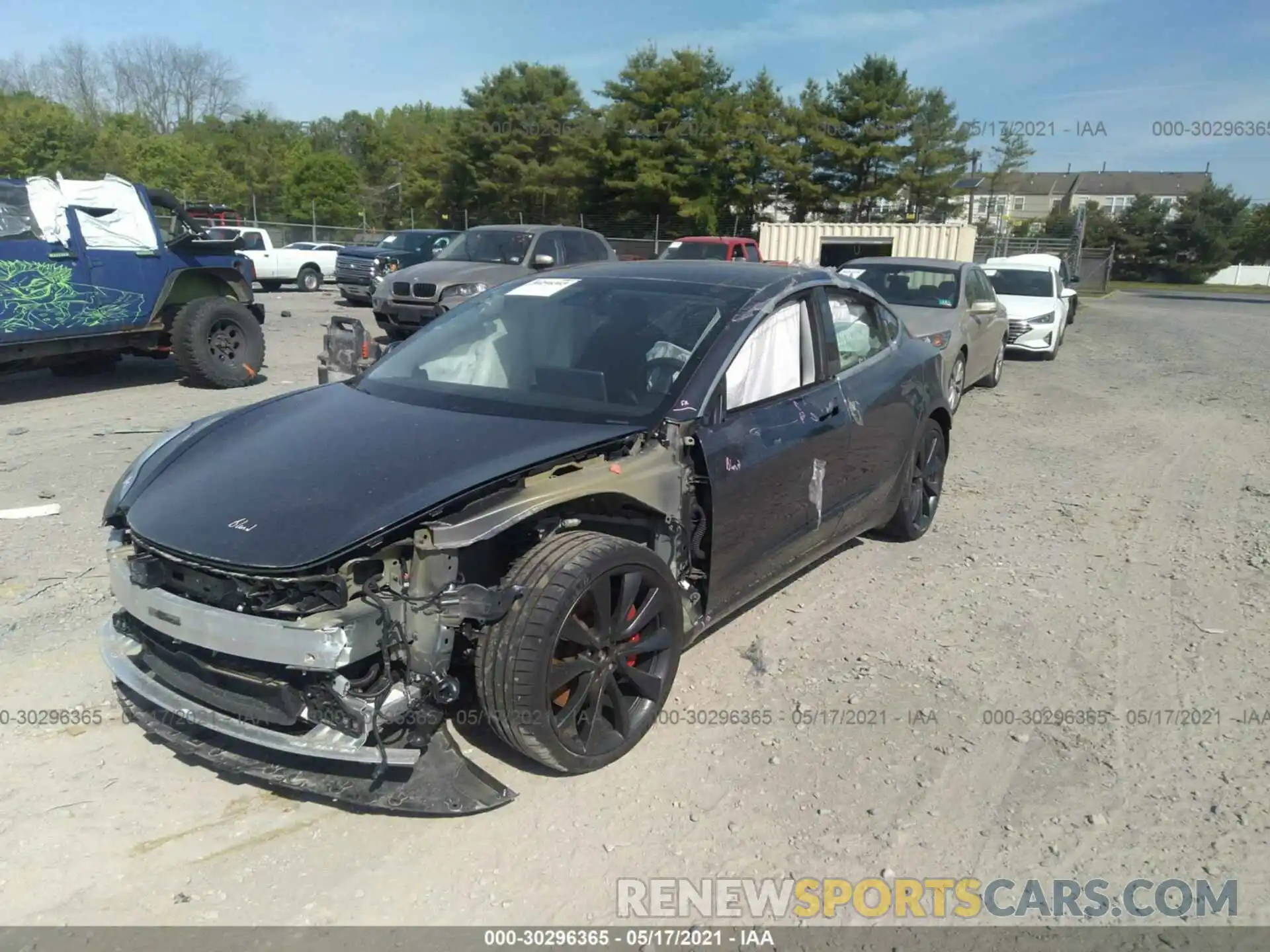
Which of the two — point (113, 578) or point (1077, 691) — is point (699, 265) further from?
point (113, 578)

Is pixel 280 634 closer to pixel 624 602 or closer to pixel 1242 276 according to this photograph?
pixel 624 602

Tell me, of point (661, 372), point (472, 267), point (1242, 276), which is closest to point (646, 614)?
point (661, 372)

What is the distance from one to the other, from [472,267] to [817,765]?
11.6m

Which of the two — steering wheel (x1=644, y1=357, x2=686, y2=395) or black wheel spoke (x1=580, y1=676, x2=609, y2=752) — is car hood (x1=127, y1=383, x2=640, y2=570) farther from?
black wheel spoke (x1=580, y1=676, x2=609, y2=752)

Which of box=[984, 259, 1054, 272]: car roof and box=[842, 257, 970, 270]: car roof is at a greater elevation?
box=[842, 257, 970, 270]: car roof

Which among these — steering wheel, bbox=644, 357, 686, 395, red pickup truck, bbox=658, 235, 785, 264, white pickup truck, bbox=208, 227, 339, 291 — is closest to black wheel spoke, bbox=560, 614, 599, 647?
steering wheel, bbox=644, 357, 686, 395

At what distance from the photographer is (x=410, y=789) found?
9.40 ft

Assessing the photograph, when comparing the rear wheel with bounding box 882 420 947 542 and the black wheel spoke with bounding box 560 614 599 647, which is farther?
the rear wheel with bounding box 882 420 947 542

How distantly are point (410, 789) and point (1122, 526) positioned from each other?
5342mm

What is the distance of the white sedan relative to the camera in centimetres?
1477

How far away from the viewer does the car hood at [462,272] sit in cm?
1338

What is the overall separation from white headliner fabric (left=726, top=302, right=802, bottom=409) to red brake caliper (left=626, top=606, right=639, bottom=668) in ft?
3.26

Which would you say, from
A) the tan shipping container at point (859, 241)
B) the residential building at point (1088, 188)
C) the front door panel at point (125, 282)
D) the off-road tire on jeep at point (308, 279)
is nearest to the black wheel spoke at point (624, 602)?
the front door panel at point (125, 282)

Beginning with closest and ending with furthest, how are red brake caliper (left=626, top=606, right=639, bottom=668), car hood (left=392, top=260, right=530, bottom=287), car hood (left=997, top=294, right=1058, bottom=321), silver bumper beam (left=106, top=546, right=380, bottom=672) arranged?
silver bumper beam (left=106, top=546, right=380, bottom=672) → red brake caliper (left=626, top=606, right=639, bottom=668) → car hood (left=392, top=260, right=530, bottom=287) → car hood (left=997, top=294, right=1058, bottom=321)
